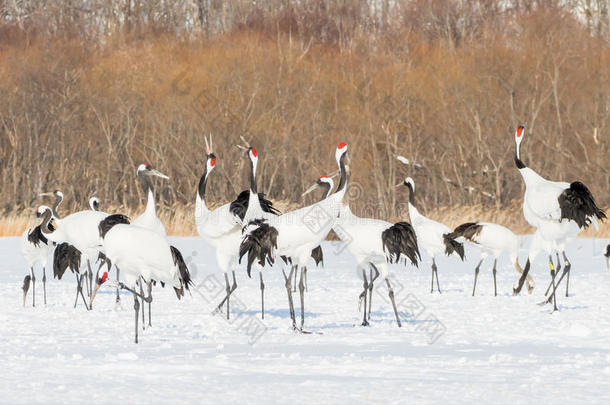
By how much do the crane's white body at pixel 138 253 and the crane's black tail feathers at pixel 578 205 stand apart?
4.13 meters

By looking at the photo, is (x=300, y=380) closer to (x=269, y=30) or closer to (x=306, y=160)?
(x=306, y=160)

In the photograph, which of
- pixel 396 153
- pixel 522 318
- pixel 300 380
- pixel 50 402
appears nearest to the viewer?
pixel 50 402

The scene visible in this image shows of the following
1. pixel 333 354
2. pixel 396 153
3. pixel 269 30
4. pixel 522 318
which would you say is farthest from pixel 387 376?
pixel 269 30

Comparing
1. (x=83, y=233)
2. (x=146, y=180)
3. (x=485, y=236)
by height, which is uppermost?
(x=146, y=180)

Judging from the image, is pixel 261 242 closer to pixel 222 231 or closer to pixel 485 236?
pixel 222 231

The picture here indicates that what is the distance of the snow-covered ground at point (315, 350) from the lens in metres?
5.88

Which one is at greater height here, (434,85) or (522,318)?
(434,85)

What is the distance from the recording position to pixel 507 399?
5703mm

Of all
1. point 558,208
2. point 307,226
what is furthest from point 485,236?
point 307,226

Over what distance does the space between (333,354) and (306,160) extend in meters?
19.7

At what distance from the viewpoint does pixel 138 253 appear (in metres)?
8.55

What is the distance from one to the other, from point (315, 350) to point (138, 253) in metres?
1.92

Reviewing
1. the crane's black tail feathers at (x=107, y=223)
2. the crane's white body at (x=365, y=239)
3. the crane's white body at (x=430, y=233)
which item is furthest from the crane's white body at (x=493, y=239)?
the crane's black tail feathers at (x=107, y=223)

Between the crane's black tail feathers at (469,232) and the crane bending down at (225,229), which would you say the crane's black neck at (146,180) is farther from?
the crane's black tail feathers at (469,232)
